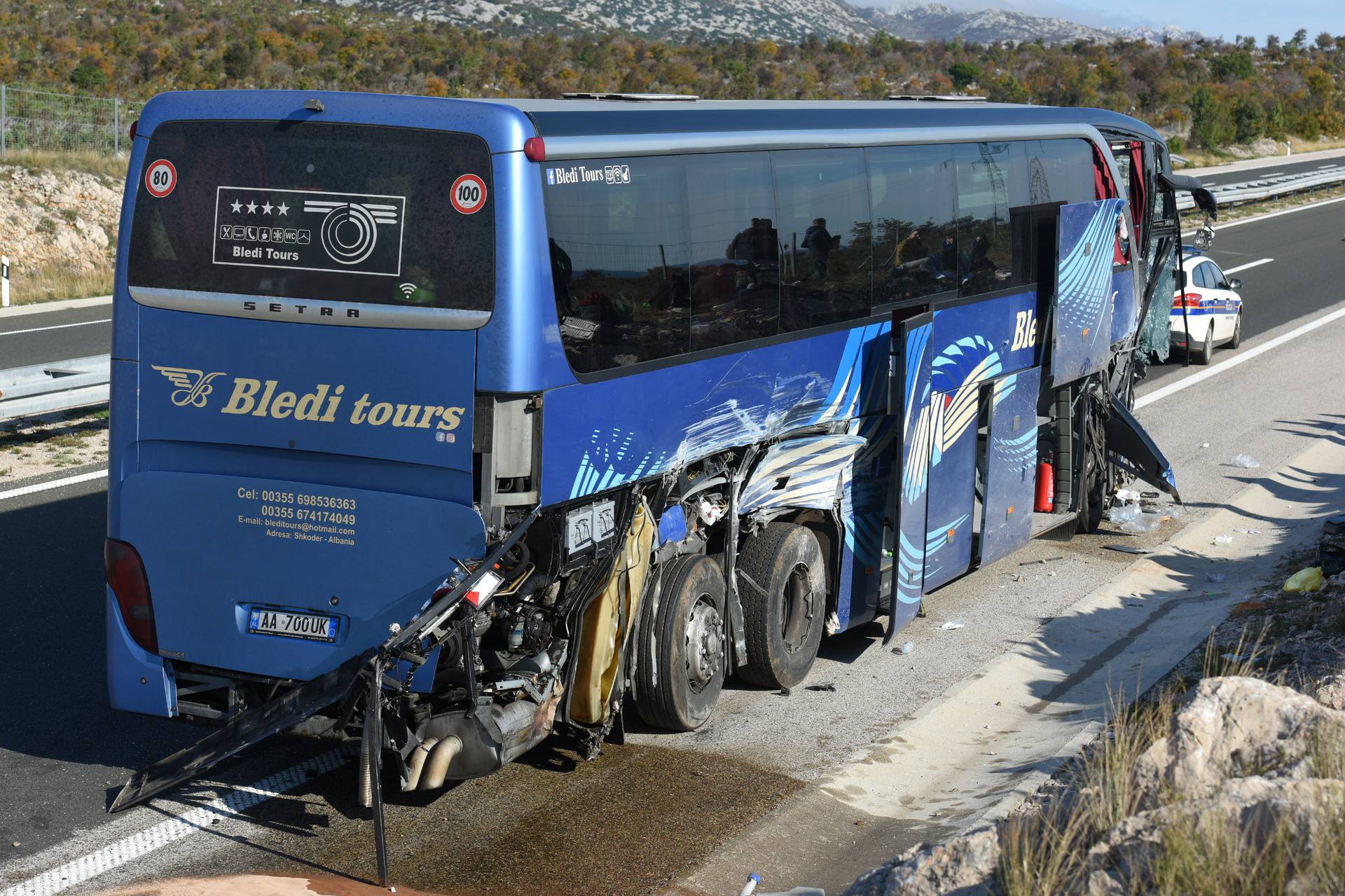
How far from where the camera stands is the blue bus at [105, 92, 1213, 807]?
20.7 ft

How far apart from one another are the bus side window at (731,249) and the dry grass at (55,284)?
2011cm

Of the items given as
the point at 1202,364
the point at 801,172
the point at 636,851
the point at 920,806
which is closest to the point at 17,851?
the point at 636,851

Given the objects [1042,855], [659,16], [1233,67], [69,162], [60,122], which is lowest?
[1042,855]

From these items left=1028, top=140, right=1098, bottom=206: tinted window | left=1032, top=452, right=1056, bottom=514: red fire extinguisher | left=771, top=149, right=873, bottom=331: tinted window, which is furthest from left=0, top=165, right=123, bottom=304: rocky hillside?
left=771, top=149, right=873, bottom=331: tinted window

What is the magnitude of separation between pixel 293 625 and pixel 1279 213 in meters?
41.8

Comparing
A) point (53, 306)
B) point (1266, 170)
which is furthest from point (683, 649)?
point (1266, 170)

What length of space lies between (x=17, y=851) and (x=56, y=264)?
24.0 metres

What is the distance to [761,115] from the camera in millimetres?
8359

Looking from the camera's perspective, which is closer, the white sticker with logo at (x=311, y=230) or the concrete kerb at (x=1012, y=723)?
the white sticker with logo at (x=311, y=230)

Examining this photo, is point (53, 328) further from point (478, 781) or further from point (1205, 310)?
point (1205, 310)

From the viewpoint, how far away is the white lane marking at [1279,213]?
1521 inches

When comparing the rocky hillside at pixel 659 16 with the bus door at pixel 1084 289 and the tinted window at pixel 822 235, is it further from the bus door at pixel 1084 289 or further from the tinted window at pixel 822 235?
the tinted window at pixel 822 235

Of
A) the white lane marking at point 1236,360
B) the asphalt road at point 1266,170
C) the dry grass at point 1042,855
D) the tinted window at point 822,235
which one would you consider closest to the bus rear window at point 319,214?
the tinted window at point 822,235

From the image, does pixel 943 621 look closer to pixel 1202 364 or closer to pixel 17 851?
pixel 17 851
